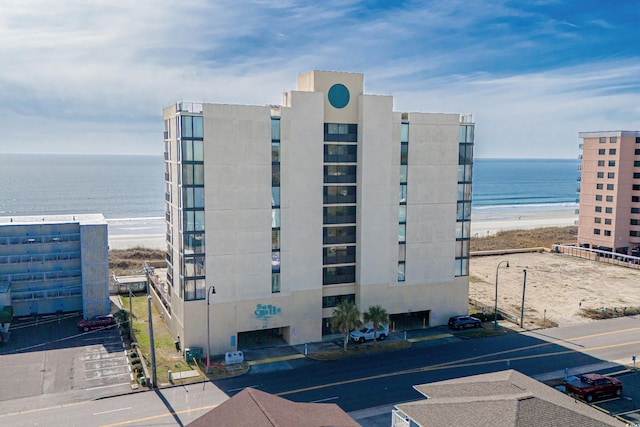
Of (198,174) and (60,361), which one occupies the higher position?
(198,174)

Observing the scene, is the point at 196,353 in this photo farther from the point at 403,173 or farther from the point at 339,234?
the point at 403,173

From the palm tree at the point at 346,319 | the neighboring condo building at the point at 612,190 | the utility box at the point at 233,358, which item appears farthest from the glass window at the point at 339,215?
the neighboring condo building at the point at 612,190

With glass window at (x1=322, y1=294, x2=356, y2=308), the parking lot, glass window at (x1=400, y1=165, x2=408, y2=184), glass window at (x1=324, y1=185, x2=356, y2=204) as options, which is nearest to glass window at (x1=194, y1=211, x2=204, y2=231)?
glass window at (x1=324, y1=185, x2=356, y2=204)

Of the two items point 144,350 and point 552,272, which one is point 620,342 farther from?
point 144,350

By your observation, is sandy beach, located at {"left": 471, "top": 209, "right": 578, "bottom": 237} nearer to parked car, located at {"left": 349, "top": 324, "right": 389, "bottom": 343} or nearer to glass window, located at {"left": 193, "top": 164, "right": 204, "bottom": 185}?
parked car, located at {"left": 349, "top": 324, "right": 389, "bottom": 343}

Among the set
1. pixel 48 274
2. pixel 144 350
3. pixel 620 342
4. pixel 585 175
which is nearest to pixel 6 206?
pixel 48 274

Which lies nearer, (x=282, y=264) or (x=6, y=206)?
(x=282, y=264)

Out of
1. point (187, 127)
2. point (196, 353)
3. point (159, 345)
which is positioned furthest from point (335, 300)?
point (187, 127)
